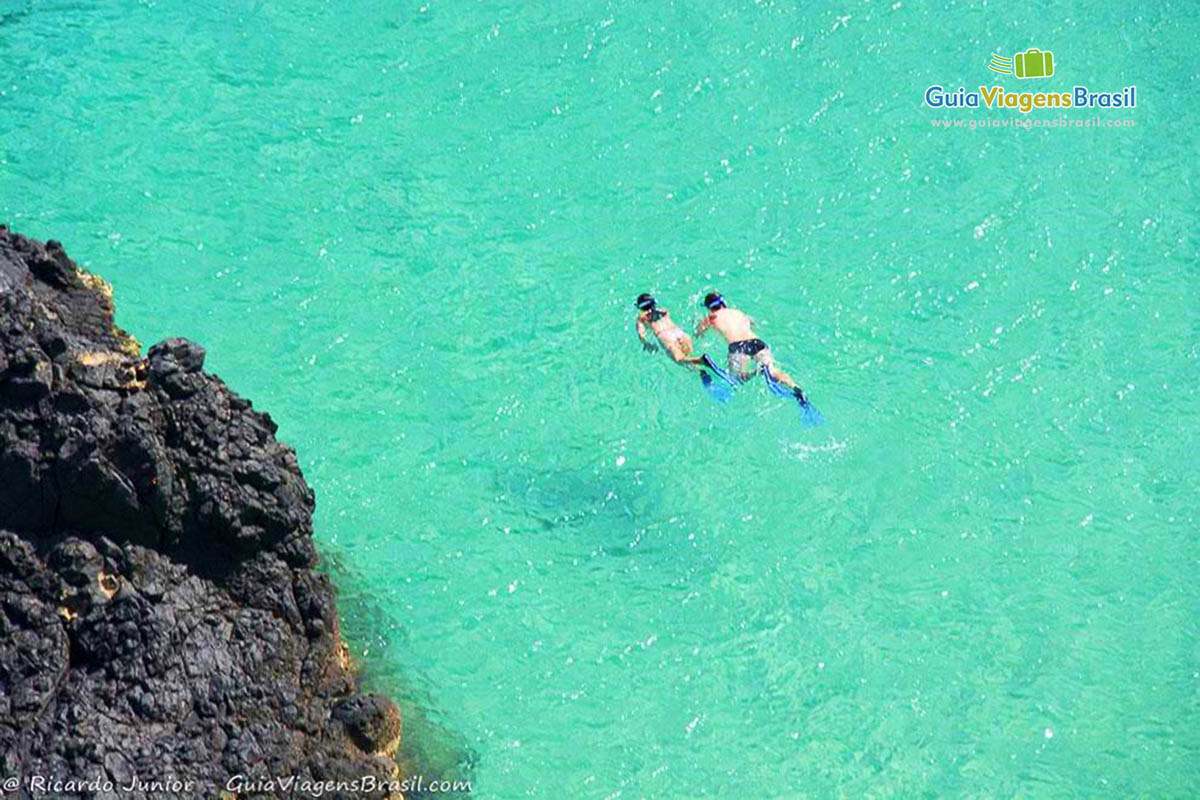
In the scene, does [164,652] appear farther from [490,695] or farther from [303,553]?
[490,695]

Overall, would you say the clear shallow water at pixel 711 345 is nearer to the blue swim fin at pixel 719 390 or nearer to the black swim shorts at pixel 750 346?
the blue swim fin at pixel 719 390

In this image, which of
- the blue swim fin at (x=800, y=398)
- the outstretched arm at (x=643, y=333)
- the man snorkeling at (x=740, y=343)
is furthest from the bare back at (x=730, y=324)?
the outstretched arm at (x=643, y=333)

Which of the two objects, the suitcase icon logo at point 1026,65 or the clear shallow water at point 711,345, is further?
the suitcase icon logo at point 1026,65

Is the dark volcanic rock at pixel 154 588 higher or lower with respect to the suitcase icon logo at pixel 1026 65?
lower

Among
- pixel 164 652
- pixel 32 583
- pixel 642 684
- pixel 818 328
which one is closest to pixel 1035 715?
pixel 642 684

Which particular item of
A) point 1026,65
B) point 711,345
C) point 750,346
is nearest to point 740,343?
point 750,346
